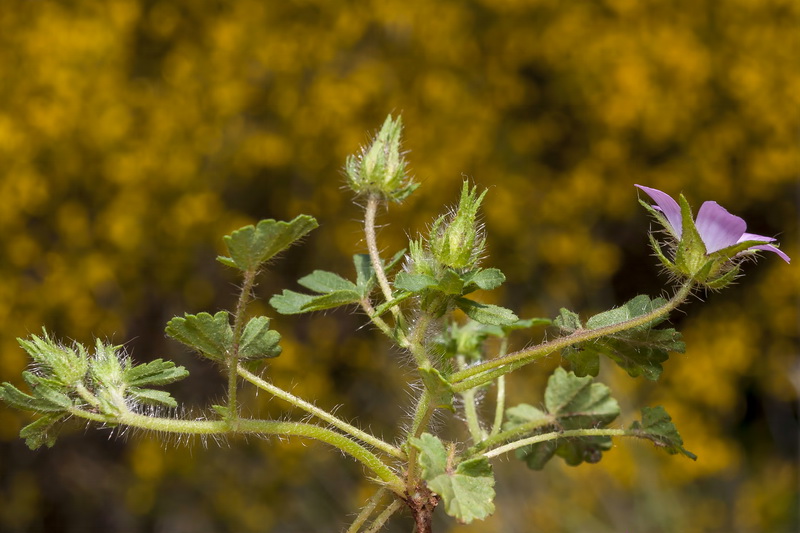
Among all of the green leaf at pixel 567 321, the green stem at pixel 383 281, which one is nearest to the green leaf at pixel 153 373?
the green stem at pixel 383 281

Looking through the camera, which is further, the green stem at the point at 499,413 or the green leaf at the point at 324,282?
the green leaf at the point at 324,282

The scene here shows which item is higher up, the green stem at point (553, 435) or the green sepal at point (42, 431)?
the green sepal at point (42, 431)

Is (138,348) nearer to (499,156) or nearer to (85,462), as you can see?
(85,462)

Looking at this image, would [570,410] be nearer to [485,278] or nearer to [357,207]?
[485,278]

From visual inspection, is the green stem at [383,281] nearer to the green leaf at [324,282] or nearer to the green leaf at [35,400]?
the green leaf at [324,282]

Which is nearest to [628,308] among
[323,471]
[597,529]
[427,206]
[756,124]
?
[597,529]
